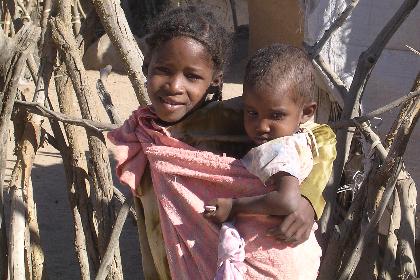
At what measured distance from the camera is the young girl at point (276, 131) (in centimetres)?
146

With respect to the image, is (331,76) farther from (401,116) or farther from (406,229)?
(406,229)

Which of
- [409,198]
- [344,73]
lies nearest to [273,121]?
[409,198]

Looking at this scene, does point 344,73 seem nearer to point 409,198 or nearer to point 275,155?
point 409,198

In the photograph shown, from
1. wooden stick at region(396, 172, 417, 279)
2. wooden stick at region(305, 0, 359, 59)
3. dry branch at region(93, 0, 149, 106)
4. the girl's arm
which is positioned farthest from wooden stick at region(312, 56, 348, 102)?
the girl's arm

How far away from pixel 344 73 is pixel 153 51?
1.59 metres

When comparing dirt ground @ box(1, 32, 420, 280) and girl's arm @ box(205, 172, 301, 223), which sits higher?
dirt ground @ box(1, 32, 420, 280)

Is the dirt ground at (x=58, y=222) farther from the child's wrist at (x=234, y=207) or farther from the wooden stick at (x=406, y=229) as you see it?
the child's wrist at (x=234, y=207)

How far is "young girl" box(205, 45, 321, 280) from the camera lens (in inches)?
57.6

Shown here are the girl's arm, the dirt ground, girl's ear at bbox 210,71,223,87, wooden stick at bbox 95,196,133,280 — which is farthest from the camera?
the dirt ground

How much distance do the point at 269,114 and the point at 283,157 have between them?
0.10 m

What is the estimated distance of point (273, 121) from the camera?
1.52m

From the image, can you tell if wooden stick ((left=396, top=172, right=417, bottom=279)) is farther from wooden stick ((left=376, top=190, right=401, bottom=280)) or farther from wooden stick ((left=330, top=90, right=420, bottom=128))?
wooden stick ((left=330, top=90, right=420, bottom=128))

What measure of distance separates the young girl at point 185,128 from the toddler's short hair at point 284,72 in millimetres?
103

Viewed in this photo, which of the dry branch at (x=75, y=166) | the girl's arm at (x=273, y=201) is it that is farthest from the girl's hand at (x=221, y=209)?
the dry branch at (x=75, y=166)
